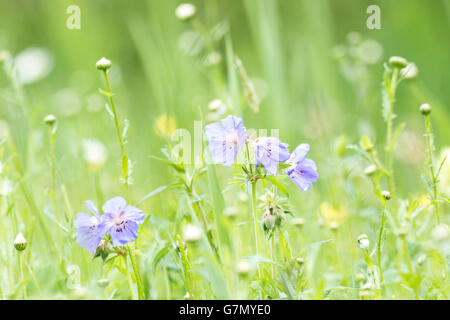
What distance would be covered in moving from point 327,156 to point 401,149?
1.58ft

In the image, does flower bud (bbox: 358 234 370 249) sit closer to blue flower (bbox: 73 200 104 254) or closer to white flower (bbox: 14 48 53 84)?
blue flower (bbox: 73 200 104 254)

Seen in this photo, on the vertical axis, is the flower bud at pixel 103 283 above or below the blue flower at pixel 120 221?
below

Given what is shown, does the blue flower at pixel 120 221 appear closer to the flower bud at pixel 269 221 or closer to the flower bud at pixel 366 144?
the flower bud at pixel 269 221

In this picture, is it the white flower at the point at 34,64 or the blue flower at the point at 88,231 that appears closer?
the blue flower at the point at 88,231

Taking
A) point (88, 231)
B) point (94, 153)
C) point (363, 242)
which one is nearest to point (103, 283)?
point (88, 231)

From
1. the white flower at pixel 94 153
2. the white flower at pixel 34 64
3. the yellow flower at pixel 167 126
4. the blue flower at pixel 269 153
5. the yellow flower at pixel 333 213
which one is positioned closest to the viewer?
the blue flower at pixel 269 153

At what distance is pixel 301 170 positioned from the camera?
1.11 meters

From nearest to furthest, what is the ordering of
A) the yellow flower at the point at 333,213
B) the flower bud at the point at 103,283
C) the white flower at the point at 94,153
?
the flower bud at the point at 103,283 → the yellow flower at the point at 333,213 → the white flower at the point at 94,153

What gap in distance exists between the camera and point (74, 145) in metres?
2.39

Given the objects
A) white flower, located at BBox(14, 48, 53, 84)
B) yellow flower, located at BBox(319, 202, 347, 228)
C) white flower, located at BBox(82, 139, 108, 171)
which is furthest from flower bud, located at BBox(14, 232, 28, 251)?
white flower, located at BBox(14, 48, 53, 84)

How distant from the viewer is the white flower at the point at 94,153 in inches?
83.9

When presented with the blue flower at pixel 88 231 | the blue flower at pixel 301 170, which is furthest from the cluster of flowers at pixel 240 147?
the blue flower at pixel 88 231

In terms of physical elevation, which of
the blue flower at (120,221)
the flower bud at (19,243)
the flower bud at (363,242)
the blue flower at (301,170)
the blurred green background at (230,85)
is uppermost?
the blurred green background at (230,85)
